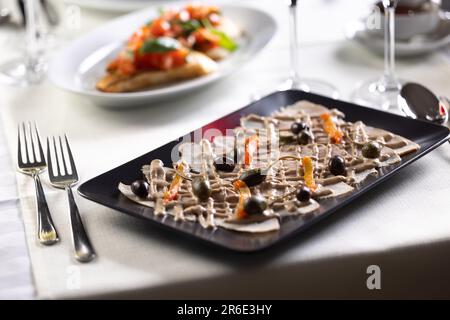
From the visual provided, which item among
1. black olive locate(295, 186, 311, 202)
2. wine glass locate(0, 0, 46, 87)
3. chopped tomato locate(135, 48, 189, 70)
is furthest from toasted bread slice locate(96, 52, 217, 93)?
black olive locate(295, 186, 311, 202)

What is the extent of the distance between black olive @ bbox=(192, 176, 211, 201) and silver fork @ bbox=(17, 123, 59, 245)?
0.24 m

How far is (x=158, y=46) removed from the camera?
1798 mm

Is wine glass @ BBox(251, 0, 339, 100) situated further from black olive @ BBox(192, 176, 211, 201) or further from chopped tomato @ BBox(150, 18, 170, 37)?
black olive @ BBox(192, 176, 211, 201)

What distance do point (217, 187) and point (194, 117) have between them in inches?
20.1

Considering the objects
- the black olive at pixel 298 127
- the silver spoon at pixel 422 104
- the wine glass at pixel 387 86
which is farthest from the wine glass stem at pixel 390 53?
Result: the black olive at pixel 298 127

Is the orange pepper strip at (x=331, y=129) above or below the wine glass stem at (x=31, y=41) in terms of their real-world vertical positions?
below

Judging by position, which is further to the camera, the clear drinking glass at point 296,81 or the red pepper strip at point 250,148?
the clear drinking glass at point 296,81

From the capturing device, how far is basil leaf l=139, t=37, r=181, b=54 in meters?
1.80

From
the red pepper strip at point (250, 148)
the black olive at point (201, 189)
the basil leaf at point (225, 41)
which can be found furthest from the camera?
the basil leaf at point (225, 41)

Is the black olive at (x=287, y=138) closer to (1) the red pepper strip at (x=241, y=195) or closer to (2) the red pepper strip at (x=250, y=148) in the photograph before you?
(2) the red pepper strip at (x=250, y=148)

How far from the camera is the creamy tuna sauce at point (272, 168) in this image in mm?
1133

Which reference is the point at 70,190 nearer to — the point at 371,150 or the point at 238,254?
the point at 238,254

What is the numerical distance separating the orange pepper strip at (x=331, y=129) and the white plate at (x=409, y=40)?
54 cm
